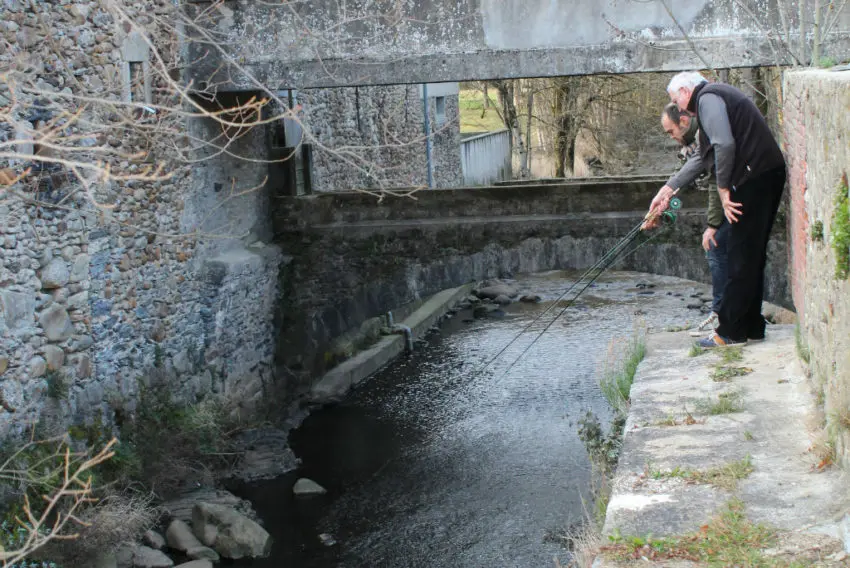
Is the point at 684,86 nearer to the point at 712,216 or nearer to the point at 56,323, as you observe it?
the point at 712,216

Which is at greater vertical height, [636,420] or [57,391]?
[636,420]

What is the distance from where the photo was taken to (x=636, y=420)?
4992 millimetres

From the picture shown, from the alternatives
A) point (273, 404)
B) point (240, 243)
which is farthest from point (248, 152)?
point (273, 404)

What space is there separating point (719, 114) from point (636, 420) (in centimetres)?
183

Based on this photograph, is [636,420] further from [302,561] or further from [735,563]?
[302,561]

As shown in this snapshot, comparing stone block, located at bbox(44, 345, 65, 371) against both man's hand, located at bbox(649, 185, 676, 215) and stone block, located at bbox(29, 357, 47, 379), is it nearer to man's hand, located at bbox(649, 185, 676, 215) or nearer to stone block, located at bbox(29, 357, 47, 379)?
stone block, located at bbox(29, 357, 47, 379)

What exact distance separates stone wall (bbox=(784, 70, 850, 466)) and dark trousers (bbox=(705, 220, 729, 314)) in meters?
0.54

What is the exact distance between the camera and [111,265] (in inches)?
365

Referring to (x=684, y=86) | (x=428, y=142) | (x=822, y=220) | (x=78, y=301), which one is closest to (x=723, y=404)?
(x=822, y=220)

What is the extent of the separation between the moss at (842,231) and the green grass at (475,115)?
2850 cm

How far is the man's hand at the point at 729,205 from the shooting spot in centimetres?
569

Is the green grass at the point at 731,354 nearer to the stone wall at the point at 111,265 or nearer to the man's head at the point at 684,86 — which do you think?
the man's head at the point at 684,86

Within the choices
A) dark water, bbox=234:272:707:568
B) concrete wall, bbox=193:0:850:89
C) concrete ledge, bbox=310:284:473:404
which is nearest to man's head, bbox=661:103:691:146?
concrete wall, bbox=193:0:850:89

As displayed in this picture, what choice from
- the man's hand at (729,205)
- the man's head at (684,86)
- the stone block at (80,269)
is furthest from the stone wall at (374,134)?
the man's hand at (729,205)
